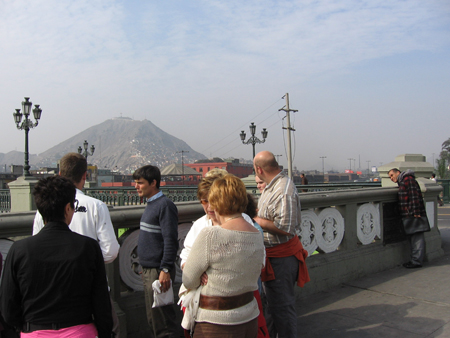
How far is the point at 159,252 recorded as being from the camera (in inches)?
129

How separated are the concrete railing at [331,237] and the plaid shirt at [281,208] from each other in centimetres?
93

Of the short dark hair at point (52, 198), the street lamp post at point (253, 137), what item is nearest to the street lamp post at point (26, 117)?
the street lamp post at point (253, 137)

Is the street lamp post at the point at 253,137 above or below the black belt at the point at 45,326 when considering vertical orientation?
above

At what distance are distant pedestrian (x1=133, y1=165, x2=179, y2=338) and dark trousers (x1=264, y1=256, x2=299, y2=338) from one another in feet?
2.80

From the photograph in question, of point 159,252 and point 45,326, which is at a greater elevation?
point 159,252

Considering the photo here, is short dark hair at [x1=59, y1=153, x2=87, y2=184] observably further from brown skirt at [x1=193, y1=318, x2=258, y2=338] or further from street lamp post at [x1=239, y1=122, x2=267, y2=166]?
street lamp post at [x1=239, y1=122, x2=267, y2=166]

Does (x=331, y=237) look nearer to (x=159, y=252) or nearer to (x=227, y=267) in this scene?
(x=159, y=252)

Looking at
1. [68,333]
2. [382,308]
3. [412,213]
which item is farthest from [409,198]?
[68,333]

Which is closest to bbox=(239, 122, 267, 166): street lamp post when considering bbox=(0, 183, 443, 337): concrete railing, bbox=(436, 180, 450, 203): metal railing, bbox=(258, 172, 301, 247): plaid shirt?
bbox=(436, 180, 450, 203): metal railing

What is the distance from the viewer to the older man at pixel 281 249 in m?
3.42

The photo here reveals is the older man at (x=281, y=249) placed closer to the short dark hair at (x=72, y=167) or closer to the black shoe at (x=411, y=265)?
the short dark hair at (x=72, y=167)

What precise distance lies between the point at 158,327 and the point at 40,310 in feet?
4.72

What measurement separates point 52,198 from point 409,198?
605cm

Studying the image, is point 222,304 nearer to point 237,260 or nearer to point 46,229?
point 237,260
